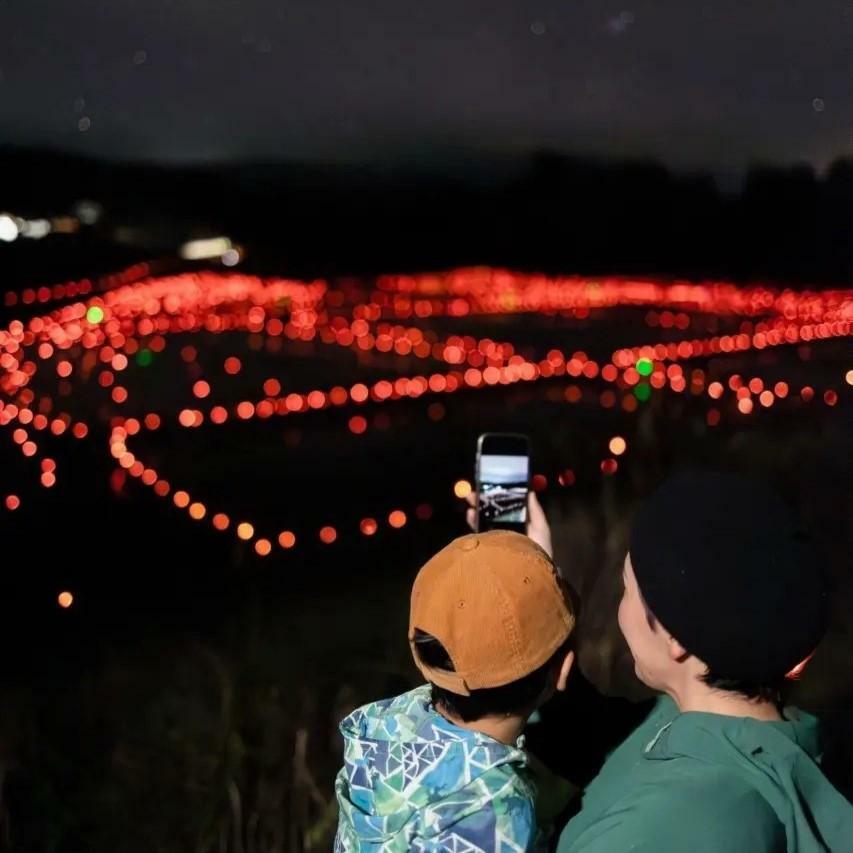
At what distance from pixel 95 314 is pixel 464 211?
106 cm

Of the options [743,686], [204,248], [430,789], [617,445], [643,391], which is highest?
[204,248]

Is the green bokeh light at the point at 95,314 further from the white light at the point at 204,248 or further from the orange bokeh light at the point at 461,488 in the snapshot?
the orange bokeh light at the point at 461,488

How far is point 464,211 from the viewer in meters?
1.92

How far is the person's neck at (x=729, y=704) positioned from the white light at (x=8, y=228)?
179 cm

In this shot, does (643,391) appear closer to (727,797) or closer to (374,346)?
(374,346)

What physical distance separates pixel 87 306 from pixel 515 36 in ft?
4.19

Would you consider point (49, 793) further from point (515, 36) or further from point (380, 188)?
point (515, 36)

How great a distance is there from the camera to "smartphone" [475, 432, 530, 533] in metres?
0.97

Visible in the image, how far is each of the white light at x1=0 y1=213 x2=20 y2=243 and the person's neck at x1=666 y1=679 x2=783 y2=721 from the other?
5.87 feet

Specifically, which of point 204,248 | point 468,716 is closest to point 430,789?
point 468,716

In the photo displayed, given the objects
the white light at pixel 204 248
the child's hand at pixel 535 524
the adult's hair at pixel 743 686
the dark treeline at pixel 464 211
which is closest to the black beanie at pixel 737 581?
the adult's hair at pixel 743 686

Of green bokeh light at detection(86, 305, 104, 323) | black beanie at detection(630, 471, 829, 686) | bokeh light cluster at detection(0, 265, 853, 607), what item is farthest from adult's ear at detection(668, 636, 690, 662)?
green bokeh light at detection(86, 305, 104, 323)

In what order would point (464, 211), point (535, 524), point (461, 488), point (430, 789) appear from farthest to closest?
point (464, 211) → point (461, 488) → point (535, 524) → point (430, 789)

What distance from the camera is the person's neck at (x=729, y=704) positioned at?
0.55m
